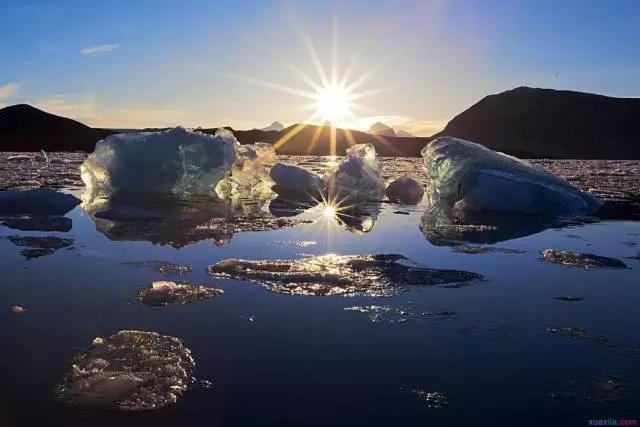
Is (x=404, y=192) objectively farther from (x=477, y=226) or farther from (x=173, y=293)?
(x=173, y=293)

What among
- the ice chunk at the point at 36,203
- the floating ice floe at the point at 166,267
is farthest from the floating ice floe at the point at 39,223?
the floating ice floe at the point at 166,267

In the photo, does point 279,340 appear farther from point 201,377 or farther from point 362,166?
point 362,166

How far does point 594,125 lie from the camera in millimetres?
72375

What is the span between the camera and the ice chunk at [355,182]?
10.4 meters

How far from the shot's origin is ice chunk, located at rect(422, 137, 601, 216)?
25.6 ft

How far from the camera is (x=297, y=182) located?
446 inches

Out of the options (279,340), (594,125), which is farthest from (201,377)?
(594,125)

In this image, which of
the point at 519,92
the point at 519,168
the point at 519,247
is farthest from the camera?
the point at 519,92

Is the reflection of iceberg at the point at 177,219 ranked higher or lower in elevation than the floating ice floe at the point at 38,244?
higher

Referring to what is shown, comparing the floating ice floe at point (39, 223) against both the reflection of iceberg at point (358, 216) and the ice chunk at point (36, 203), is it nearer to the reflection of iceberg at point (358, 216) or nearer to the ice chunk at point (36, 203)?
the ice chunk at point (36, 203)

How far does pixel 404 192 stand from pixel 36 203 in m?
6.12

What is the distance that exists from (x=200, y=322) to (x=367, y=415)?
121 cm

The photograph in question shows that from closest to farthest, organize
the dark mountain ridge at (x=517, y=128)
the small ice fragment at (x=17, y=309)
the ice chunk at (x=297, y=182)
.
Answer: the small ice fragment at (x=17, y=309) < the ice chunk at (x=297, y=182) < the dark mountain ridge at (x=517, y=128)

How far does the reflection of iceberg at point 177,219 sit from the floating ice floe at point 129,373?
2462 millimetres
